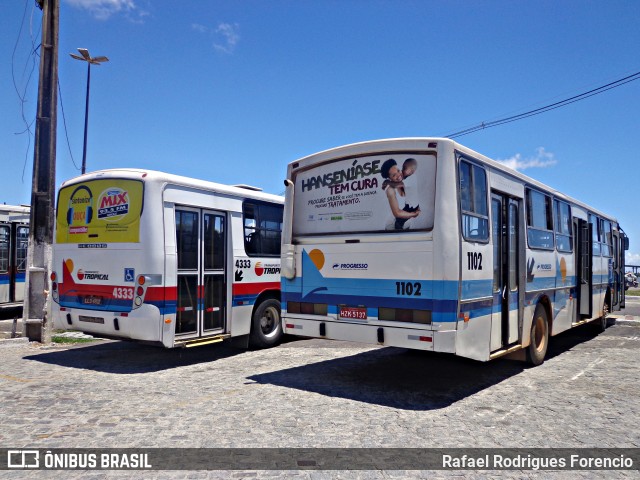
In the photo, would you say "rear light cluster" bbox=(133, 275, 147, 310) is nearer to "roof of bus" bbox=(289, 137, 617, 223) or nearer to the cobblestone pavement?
the cobblestone pavement

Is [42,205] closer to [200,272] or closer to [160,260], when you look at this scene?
[200,272]

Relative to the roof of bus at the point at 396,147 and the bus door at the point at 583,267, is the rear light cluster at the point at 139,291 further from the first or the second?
the bus door at the point at 583,267

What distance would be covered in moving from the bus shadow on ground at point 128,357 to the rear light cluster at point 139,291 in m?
1.13

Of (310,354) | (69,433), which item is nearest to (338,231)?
(310,354)

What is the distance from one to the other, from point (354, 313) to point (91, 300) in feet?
15.7

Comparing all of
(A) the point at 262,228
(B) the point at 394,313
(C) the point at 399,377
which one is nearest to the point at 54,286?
(A) the point at 262,228

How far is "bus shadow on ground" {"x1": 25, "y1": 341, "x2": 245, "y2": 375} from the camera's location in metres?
9.23

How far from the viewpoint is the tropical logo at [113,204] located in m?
9.09

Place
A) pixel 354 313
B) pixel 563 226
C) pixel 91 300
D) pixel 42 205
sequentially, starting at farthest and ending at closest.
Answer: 1. pixel 42 205
2. pixel 563 226
3. pixel 91 300
4. pixel 354 313

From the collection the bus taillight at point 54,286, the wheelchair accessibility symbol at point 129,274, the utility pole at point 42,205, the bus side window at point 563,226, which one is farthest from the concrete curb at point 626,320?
the utility pole at point 42,205

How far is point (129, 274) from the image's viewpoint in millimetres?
8859

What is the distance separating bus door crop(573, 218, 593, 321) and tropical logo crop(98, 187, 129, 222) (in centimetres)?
930

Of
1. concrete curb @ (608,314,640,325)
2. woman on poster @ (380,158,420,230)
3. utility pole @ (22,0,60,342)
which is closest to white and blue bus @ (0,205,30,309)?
utility pole @ (22,0,60,342)

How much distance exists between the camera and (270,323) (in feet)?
38.1
